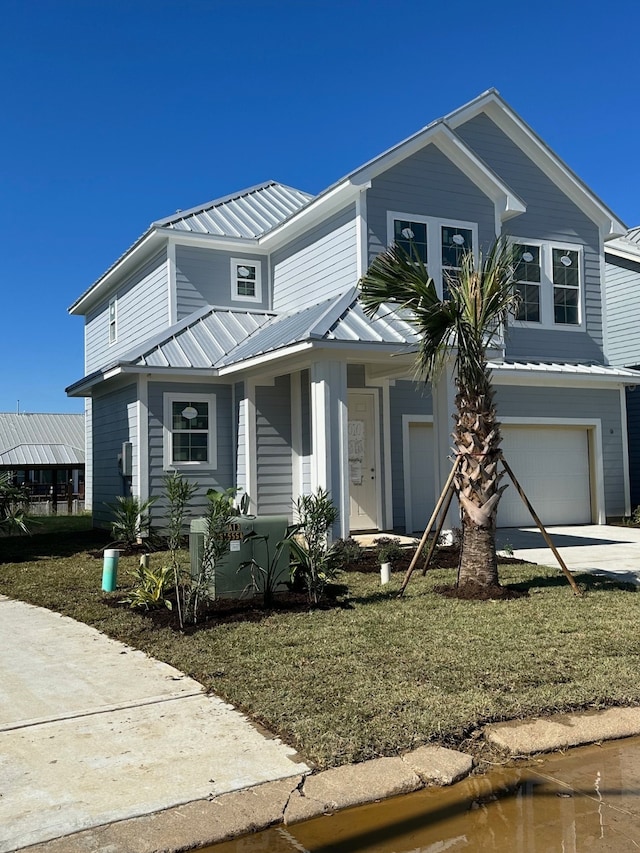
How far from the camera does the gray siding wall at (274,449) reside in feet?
46.6

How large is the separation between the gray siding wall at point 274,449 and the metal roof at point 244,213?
3.95m

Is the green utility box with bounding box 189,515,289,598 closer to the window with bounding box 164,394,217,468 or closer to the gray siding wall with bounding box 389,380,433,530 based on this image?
the window with bounding box 164,394,217,468

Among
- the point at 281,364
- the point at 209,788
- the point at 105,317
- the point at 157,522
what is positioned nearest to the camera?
the point at 209,788

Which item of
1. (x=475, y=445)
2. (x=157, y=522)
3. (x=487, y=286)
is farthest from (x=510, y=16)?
(x=157, y=522)

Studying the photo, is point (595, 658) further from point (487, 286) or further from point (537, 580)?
point (487, 286)

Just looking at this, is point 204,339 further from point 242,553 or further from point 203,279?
point 242,553

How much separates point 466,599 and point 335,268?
7.74m

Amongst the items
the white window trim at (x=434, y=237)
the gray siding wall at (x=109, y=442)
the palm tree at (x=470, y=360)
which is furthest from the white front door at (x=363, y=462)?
the palm tree at (x=470, y=360)

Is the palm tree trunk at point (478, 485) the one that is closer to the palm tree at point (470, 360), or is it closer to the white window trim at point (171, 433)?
the palm tree at point (470, 360)

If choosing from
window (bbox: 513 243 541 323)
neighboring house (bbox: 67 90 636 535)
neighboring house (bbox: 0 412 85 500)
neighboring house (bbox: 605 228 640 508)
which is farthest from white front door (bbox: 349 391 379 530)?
neighboring house (bbox: 0 412 85 500)

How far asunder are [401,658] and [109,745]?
7.94 ft

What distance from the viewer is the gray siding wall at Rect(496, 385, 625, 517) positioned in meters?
16.0

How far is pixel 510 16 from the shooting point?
12.9m

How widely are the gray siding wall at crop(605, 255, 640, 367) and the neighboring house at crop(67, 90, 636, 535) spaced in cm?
Result: 193
